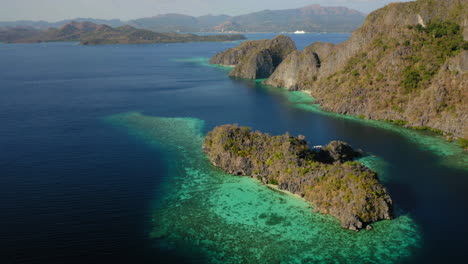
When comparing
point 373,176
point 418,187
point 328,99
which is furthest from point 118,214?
point 328,99

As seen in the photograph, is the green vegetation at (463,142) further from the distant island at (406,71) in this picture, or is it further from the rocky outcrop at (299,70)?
the rocky outcrop at (299,70)

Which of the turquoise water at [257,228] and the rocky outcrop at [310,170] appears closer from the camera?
the turquoise water at [257,228]

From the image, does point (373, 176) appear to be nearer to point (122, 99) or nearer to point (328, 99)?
point (328, 99)

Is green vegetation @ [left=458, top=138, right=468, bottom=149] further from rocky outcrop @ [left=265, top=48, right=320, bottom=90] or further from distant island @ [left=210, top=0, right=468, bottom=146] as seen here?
rocky outcrop @ [left=265, top=48, right=320, bottom=90]

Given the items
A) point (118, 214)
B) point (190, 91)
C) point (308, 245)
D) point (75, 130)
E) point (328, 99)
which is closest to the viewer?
point (308, 245)

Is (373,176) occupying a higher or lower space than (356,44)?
lower

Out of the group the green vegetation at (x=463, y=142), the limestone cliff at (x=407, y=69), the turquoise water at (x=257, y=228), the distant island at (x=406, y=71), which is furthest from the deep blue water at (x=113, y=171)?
the limestone cliff at (x=407, y=69)
